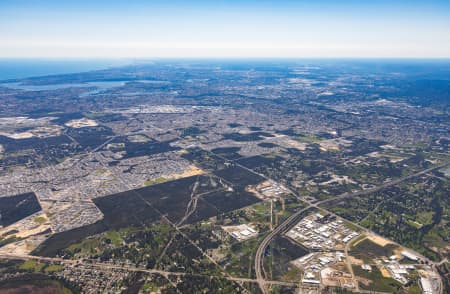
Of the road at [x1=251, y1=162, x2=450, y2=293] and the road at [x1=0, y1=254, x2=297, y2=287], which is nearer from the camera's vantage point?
the road at [x1=0, y1=254, x2=297, y2=287]

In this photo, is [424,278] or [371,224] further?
[371,224]

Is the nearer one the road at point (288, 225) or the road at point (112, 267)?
the road at point (112, 267)

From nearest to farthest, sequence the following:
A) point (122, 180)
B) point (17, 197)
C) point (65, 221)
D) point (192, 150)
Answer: point (65, 221) → point (17, 197) → point (122, 180) → point (192, 150)

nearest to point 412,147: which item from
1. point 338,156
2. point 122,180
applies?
point 338,156

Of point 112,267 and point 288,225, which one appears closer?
point 112,267

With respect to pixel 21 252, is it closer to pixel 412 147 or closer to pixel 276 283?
pixel 276 283

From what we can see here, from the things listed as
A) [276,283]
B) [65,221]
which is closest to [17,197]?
[65,221]

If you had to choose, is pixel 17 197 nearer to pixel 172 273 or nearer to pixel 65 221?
pixel 65 221

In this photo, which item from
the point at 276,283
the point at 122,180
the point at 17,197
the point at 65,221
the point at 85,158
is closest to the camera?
the point at 276,283

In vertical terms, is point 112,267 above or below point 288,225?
below
